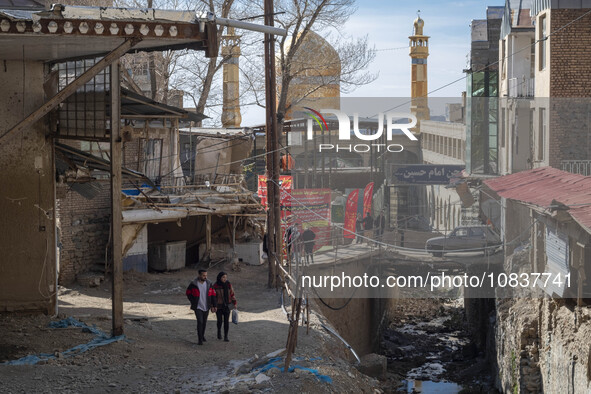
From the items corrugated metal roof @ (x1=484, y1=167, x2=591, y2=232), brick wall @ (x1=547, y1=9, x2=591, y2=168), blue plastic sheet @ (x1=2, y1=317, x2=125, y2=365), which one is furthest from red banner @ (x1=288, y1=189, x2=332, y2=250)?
blue plastic sheet @ (x1=2, y1=317, x2=125, y2=365)

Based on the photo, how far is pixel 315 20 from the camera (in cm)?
2698

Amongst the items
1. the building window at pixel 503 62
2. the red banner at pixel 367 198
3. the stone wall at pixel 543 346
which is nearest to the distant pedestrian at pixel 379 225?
the red banner at pixel 367 198

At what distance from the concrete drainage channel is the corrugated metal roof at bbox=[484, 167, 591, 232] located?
601 centimetres

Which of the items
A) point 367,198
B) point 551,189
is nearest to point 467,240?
point 367,198

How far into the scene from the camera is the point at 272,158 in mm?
18672

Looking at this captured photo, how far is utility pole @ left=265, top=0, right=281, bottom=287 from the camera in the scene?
1842 centimetres

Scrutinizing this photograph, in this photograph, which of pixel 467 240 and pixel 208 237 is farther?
pixel 467 240

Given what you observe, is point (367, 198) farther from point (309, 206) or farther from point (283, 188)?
point (283, 188)

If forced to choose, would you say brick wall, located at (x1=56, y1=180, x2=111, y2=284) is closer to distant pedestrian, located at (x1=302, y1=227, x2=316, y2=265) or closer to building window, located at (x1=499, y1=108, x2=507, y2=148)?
distant pedestrian, located at (x1=302, y1=227, x2=316, y2=265)

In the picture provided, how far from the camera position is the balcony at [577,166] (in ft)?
72.9

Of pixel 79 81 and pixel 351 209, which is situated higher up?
pixel 79 81

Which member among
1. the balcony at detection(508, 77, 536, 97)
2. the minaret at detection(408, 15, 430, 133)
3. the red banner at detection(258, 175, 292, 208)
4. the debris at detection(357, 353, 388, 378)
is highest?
the minaret at detection(408, 15, 430, 133)

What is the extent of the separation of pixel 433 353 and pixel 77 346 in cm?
1840

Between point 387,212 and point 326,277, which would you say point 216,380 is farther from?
point 387,212
